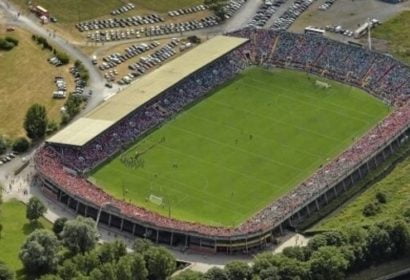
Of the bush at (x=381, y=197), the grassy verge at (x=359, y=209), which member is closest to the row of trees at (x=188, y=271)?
the grassy verge at (x=359, y=209)

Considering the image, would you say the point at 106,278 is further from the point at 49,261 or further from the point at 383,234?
the point at 383,234

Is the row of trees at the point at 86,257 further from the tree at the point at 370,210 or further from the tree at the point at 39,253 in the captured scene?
the tree at the point at 370,210

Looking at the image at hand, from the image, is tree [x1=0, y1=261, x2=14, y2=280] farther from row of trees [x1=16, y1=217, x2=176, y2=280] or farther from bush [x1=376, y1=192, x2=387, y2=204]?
bush [x1=376, y1=192, x2=387, y2=204]

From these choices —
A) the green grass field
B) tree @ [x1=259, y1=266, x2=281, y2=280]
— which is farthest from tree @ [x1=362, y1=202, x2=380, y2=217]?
the green grass field

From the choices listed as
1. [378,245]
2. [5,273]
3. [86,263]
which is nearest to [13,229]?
[5,273]

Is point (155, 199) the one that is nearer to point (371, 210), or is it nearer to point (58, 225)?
point (58, 225)
